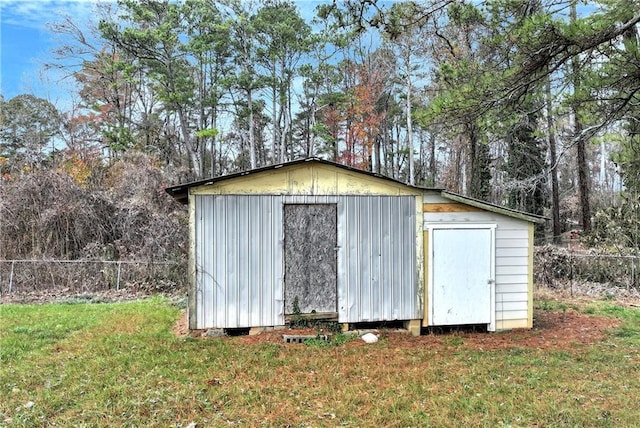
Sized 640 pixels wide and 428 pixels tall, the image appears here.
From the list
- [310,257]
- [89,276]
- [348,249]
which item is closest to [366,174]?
[348,249]

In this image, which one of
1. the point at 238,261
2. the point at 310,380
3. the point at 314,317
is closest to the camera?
the point at 310,380

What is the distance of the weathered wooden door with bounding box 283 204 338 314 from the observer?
6.25 m

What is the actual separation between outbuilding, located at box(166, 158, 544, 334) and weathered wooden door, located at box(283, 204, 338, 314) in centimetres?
2

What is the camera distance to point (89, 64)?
18.5 metres

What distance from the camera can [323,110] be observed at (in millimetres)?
22250

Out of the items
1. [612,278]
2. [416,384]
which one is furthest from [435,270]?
[612,278]

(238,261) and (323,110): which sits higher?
(323,110)

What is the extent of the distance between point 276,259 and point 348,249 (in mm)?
1121

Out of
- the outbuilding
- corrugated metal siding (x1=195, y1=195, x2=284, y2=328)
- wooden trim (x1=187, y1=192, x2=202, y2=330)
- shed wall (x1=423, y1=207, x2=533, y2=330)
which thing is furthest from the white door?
wooden trim (x1=187, y1=192, x2=202, y2=330)

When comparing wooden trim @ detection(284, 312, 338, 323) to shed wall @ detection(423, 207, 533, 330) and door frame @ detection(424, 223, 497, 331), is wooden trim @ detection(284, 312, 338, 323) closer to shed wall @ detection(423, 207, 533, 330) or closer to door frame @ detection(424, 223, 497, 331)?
door frame @ detection(424, 223, 497, 331)

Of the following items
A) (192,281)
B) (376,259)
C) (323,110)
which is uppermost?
(323,110)

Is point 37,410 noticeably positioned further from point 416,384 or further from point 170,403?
point 416,384

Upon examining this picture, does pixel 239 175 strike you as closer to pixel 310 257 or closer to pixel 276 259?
pixel 276 259

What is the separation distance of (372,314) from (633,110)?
4.69 metres
